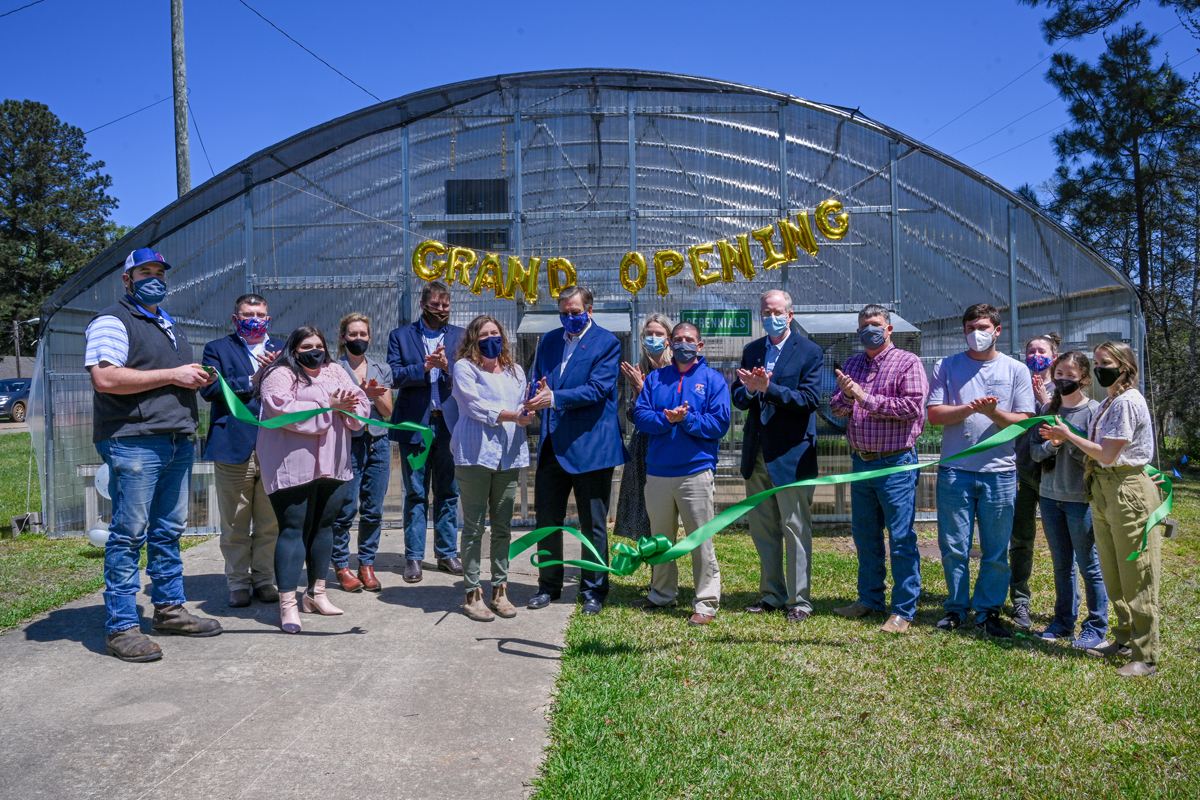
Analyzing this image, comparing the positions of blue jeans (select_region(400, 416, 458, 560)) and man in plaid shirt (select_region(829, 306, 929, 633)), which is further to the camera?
blue jeans (select_region(400, 416, 458, 560))

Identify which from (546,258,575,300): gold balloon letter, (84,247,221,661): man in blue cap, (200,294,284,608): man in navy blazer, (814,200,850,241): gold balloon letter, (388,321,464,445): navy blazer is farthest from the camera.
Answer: (814,200,850,241): gold balloon letter

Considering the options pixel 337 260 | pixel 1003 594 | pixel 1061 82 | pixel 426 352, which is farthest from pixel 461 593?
pixel 1061 82

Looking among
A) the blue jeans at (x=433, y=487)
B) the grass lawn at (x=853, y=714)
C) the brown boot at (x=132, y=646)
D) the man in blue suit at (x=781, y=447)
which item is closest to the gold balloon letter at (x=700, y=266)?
the man in blue suit at (x=781, y=447)

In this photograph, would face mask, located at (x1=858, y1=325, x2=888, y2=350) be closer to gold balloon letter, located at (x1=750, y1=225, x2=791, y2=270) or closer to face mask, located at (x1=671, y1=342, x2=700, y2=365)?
face mask, located at (x1=671, y1=342, x2=700, y2=365)

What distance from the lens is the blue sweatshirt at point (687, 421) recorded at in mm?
5121

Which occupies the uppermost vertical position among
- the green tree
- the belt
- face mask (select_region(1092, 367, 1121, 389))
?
the green tree

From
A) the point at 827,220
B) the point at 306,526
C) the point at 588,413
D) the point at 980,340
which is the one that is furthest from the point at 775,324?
the point at 827,220

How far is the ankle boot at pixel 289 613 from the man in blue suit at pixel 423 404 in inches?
47.2

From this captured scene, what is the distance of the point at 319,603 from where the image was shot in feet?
17.0

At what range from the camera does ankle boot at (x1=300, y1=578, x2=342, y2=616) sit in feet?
17.0

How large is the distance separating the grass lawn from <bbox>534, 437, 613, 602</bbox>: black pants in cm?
29

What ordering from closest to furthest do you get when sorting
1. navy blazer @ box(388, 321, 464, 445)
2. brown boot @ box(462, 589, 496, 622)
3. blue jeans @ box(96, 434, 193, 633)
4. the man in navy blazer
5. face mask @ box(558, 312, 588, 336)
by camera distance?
blue jeans @ box(96, 434, 193, 633) → brown boot @ box(462, 589, 496, 622) → the man in navy blazer → face mask @ box(558, 312, 588, 336) → navy blazer @ box(388, 321, 464, 445)

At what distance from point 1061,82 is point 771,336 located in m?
13.6

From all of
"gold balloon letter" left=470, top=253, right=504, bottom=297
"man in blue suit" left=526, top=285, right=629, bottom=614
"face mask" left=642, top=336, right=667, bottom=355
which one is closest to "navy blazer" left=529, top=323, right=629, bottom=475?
"man in blue suit" left=526, top=285, right=629, bottom=614
